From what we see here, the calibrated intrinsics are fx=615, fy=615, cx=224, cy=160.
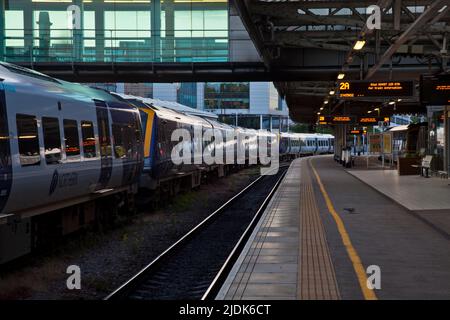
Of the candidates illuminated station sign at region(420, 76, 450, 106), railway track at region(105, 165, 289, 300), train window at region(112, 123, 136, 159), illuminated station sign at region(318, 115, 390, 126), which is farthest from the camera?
illuminated station sign at region(318, 115, 390, 126)

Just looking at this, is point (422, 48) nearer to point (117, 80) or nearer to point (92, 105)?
point (117, 80)

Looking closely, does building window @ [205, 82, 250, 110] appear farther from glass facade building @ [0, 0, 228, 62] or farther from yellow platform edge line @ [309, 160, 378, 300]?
yellow platform edge line @ [309, 160, 378, 300]

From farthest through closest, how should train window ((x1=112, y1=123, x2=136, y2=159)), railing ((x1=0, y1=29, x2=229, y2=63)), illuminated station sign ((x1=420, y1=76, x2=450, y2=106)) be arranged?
railing ((x1=0, y1=29, x2=229, y2=63)), illuminated station sign ((x1=420, y1=76, x2=450, y2=106)), train window ((x1=112, y1=123, x2=136, y2=159))

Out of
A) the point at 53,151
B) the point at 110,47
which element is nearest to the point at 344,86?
the point at 110,47

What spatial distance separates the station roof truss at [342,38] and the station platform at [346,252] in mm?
4039

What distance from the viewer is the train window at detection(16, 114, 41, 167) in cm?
799

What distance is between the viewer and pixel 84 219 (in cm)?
1159

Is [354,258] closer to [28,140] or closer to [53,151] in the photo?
[53,151]

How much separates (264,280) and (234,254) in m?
2.75

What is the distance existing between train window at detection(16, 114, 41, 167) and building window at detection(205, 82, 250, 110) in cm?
10046

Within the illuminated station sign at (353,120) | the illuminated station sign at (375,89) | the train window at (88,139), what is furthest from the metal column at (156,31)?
the train window at (88,139)

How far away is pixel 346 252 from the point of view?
9297mm

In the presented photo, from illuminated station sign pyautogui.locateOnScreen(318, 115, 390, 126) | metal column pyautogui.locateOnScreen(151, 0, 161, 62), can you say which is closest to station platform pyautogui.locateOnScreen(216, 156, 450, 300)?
metal column pyautogui.locateOnScreen(151, 0, 161, 62)

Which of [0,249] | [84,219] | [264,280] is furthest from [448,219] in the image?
[0,249]
